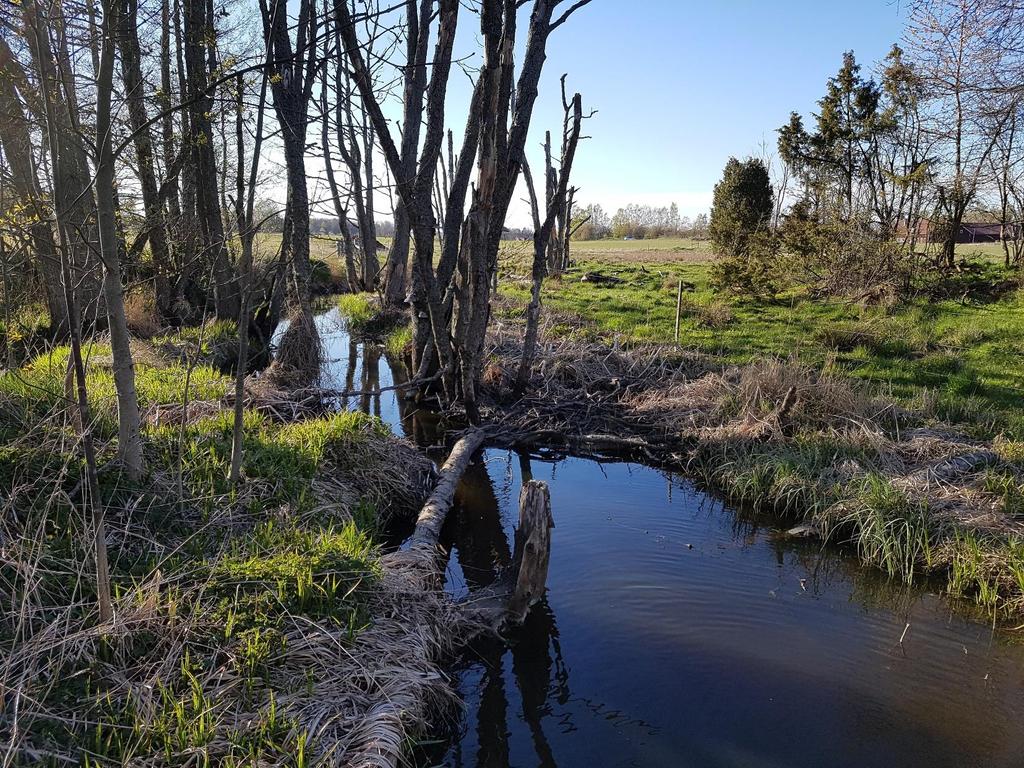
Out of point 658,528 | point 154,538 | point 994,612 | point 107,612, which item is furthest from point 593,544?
point 107,612

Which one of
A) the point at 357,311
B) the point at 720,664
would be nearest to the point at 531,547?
the point at 720,664

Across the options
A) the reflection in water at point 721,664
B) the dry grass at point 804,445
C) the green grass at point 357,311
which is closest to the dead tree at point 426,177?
the dry grass at point 804,445

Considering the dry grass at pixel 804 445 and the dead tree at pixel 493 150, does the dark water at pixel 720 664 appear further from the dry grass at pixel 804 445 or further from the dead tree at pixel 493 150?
the dead tree at pixel 493 150

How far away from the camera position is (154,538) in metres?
3.96

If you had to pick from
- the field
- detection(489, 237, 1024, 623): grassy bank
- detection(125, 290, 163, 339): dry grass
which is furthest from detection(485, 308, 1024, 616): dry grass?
detection(125, 290, 163, 339): dry grass

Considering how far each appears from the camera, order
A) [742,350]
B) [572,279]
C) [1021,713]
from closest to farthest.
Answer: [1021,713] < [742,350] < [572,279]

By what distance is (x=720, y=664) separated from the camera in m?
4.27

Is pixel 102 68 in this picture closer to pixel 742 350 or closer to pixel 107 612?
pixel 107 612

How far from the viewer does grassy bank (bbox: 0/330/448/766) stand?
273 cm

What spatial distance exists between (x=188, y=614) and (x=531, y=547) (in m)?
2.05

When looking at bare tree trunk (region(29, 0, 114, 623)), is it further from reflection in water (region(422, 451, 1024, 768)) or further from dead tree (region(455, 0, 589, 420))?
dead tree (region(455, 0, 589, 420))

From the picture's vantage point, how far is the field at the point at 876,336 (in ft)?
27.3

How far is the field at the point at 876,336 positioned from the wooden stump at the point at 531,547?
5537mm

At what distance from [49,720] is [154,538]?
1352mm
